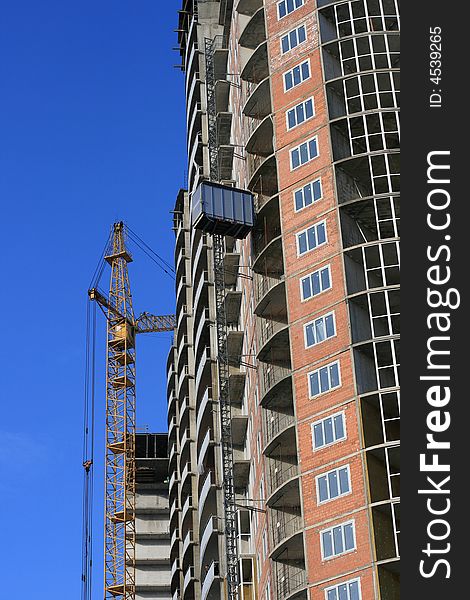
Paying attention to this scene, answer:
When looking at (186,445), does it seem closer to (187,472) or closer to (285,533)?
(187,472)

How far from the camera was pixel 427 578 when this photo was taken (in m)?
22.4

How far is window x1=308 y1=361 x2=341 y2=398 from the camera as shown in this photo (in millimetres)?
65250

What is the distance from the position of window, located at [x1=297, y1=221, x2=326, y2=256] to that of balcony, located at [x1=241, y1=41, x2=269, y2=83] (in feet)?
52.3

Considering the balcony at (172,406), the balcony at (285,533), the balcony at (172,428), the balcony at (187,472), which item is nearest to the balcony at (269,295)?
the balcony at (285,533)

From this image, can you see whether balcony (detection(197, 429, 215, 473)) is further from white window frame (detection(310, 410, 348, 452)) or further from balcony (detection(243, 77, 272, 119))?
balcony (detection(243, 77, 272, 119))

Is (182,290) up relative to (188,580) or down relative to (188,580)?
up

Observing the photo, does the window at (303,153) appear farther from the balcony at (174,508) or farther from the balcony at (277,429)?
the balcony at (174,508)

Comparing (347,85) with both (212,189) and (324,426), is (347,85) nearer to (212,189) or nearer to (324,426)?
(212,189)

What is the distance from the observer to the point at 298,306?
6969 centimetres

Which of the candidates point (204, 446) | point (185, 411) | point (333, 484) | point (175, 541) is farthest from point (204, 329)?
point (333, 484)

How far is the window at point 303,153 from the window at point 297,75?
16.0ft

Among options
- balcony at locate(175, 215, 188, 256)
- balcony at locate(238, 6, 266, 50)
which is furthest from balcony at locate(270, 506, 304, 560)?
balcony at locate(175, 215, 188, 256)

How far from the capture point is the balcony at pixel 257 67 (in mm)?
81125

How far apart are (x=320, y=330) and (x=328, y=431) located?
616 centimetres
